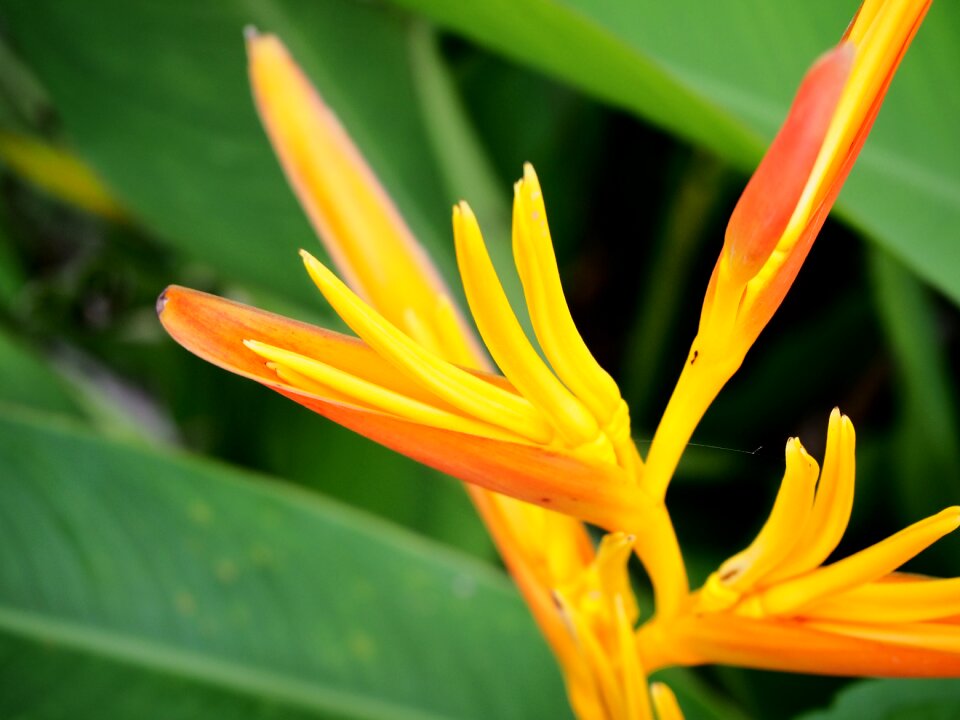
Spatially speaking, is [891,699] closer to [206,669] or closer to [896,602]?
[896,602]

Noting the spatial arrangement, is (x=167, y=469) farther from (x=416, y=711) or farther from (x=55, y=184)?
(x=55, y=184)

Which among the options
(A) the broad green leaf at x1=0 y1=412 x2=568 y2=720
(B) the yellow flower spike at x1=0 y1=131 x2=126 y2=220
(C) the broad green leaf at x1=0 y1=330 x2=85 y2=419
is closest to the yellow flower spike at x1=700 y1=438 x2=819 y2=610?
(A) the broad green leaf at x1=0 y1=412 x2=568 y2=720

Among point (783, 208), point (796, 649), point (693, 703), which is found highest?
→ point (783, 208)

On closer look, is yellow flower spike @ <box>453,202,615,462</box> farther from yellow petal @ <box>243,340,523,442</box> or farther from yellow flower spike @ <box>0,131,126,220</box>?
yellow flower spike @ <box>0,131,126,220</box>

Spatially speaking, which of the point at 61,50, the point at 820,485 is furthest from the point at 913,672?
the point at 61,50

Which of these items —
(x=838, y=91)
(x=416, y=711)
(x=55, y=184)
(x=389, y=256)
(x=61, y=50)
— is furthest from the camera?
(x=55, y=184)

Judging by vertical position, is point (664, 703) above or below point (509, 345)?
below

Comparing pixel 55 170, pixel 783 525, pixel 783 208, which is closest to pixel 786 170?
pixel 783 208

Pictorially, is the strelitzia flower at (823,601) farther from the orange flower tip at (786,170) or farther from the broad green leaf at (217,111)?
the broad green leaf at (217,111)
